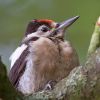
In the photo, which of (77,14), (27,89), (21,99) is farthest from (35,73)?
(21,99)

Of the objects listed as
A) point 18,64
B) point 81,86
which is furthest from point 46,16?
point 81,86

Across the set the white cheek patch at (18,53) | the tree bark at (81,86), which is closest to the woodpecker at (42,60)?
the white cheek patch at (18,53)

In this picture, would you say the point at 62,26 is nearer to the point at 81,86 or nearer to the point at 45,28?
the point at 45,28

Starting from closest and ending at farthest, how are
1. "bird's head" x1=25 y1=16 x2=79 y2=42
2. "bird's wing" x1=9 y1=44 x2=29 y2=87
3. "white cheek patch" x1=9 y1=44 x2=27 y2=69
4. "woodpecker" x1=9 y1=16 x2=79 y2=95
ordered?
"woodpecker" x1=9 y1=16 x2=79 y2=95, "bird's wing" x1=9 y1=44 x2=29 y2=87, "white cheek patch" x1=9 y1=44 x2=27 y2=69, "bird's head" x1=25 y1=16 x2=79 y2=42

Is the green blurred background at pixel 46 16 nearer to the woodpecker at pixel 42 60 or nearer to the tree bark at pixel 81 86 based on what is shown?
the woodpecker at pixel 42 60

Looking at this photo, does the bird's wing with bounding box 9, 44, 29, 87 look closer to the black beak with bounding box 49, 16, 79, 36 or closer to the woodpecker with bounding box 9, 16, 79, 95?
the woodpecker with bounding box 9, 16, 79, 95

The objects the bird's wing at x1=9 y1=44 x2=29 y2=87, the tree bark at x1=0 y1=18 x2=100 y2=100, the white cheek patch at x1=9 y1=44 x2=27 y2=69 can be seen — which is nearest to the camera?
the tree bark at x1=0 y1=18 x2=100 y2=100

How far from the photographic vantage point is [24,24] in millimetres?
3646

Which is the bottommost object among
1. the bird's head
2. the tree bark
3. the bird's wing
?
the bird's wing

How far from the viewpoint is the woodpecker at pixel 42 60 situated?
9.75 ft

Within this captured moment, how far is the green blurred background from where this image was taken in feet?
10.5

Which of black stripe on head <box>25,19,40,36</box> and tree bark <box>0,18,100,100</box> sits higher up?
tree bark <box>0,18,100,100</box>

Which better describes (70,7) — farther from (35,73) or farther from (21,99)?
(21,99)

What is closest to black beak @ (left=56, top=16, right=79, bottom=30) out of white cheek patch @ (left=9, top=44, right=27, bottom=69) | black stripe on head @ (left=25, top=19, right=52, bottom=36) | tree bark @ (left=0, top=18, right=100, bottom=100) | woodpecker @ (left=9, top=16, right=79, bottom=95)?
woodpecker @ (left=9, top=16, right=79, bottom=95)
